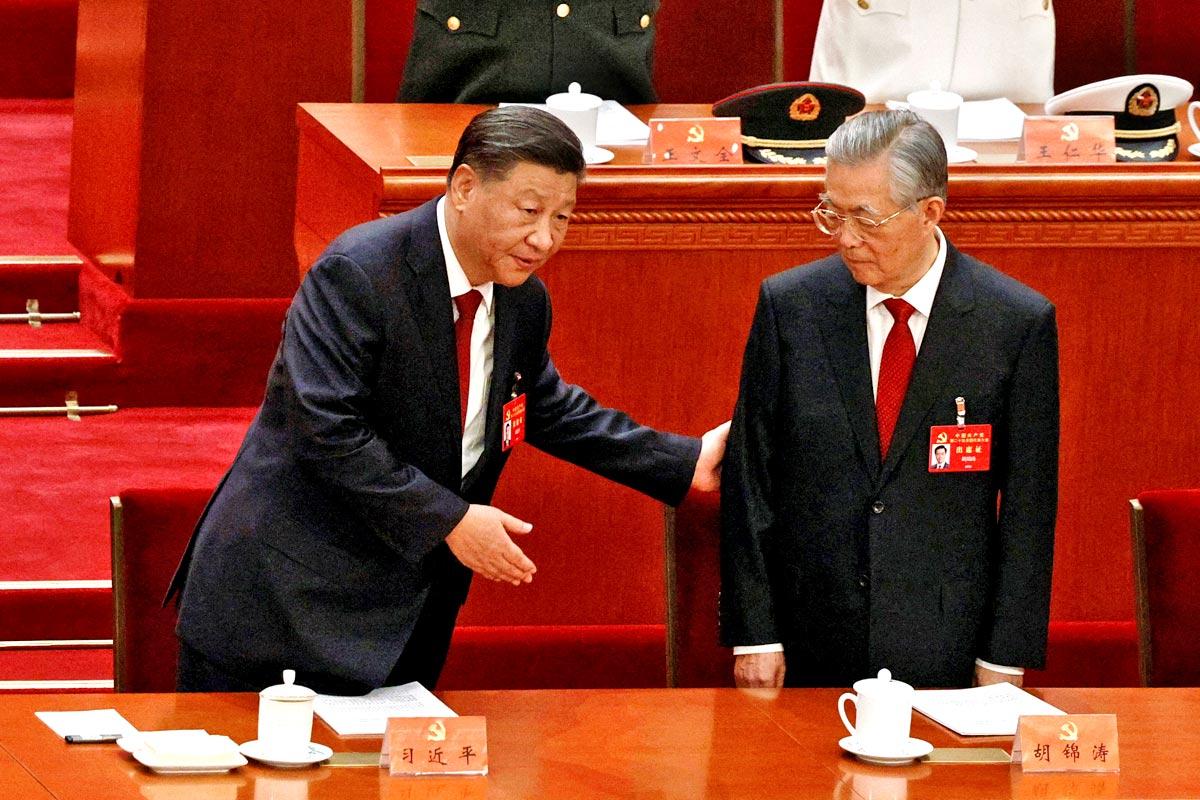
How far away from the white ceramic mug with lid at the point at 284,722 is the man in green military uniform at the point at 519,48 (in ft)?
6.65

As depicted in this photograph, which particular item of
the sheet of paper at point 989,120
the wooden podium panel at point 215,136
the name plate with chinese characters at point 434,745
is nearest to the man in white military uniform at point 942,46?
the sheet of paper at point 989,120

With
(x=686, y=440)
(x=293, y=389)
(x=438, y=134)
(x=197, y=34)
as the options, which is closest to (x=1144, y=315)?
(x=686, y=440)

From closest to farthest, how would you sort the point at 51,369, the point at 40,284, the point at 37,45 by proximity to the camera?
1. the point at 51,369
2. the point at 40,284
3. the point at 37,45

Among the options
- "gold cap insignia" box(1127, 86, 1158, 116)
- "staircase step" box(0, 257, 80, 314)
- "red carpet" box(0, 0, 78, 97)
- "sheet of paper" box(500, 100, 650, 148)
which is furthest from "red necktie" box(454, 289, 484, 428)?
"red carpet" box(0, 0, 78, 97)

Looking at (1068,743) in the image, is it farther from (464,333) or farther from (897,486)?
(464,333)

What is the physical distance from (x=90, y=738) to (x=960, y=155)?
1946 mm

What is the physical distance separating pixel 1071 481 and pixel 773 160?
810 millimetres

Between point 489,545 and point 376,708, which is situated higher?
point 489,545

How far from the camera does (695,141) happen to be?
11.9 feet

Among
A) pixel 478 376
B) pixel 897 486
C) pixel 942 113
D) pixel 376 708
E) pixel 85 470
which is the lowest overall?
pixel 85 470

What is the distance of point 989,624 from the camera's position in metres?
2.98

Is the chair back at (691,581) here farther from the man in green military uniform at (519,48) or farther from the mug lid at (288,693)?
the man in green military uniform at (519,48)

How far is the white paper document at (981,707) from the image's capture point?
268 centimetres

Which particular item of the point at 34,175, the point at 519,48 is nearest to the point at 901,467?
the point at 519,48
